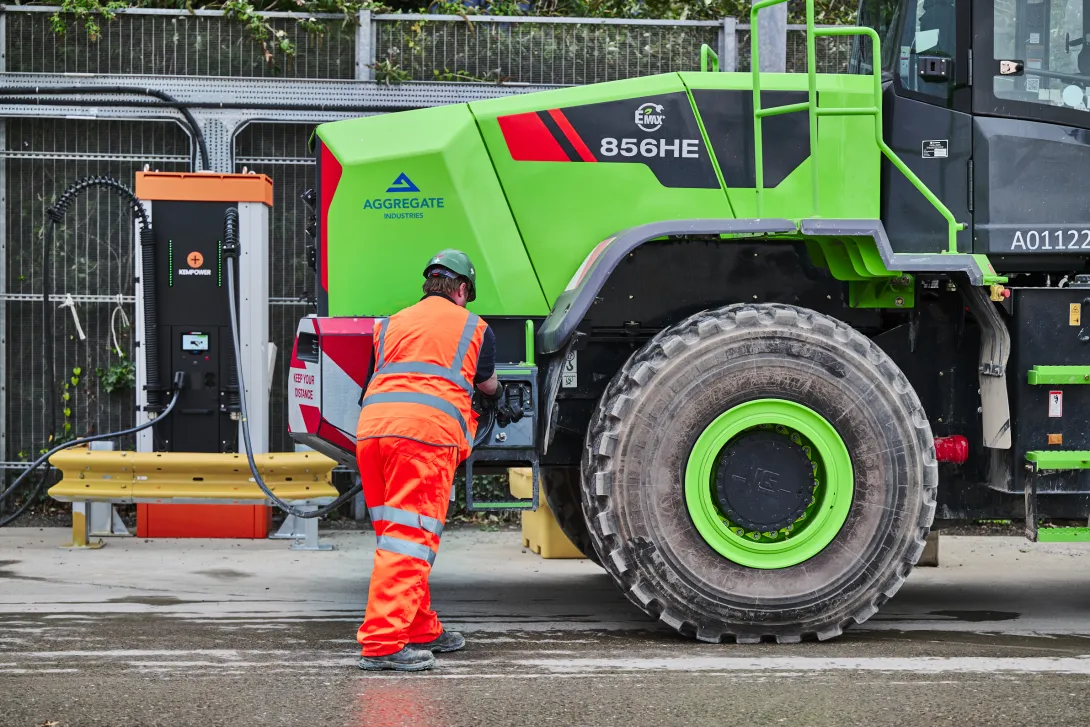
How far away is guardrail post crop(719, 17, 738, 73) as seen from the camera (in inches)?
372

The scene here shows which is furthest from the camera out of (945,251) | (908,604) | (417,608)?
(908,604)

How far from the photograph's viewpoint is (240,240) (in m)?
8.53

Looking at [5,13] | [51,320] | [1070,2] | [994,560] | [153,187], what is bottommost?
[994,560]

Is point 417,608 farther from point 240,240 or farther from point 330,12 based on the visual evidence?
point 330,12

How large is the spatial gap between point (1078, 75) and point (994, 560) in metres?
3.51

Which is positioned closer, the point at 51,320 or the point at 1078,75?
the point at 1078,75

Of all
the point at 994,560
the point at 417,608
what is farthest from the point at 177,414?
the point at 994,560

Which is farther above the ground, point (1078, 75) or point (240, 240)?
point (1078, 75)

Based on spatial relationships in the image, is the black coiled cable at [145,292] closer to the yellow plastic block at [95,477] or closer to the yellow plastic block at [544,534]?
the yellow plastic block at [95,477]

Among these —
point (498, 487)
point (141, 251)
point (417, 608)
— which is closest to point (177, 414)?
point (141, 251)

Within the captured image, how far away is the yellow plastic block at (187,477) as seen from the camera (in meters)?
8.15

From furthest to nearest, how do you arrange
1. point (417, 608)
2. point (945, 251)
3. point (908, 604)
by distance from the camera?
point (908, 604)
point (945, 251)
point (417, 608)

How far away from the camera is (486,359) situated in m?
5.38

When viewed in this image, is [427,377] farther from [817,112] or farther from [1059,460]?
[1059,460]
